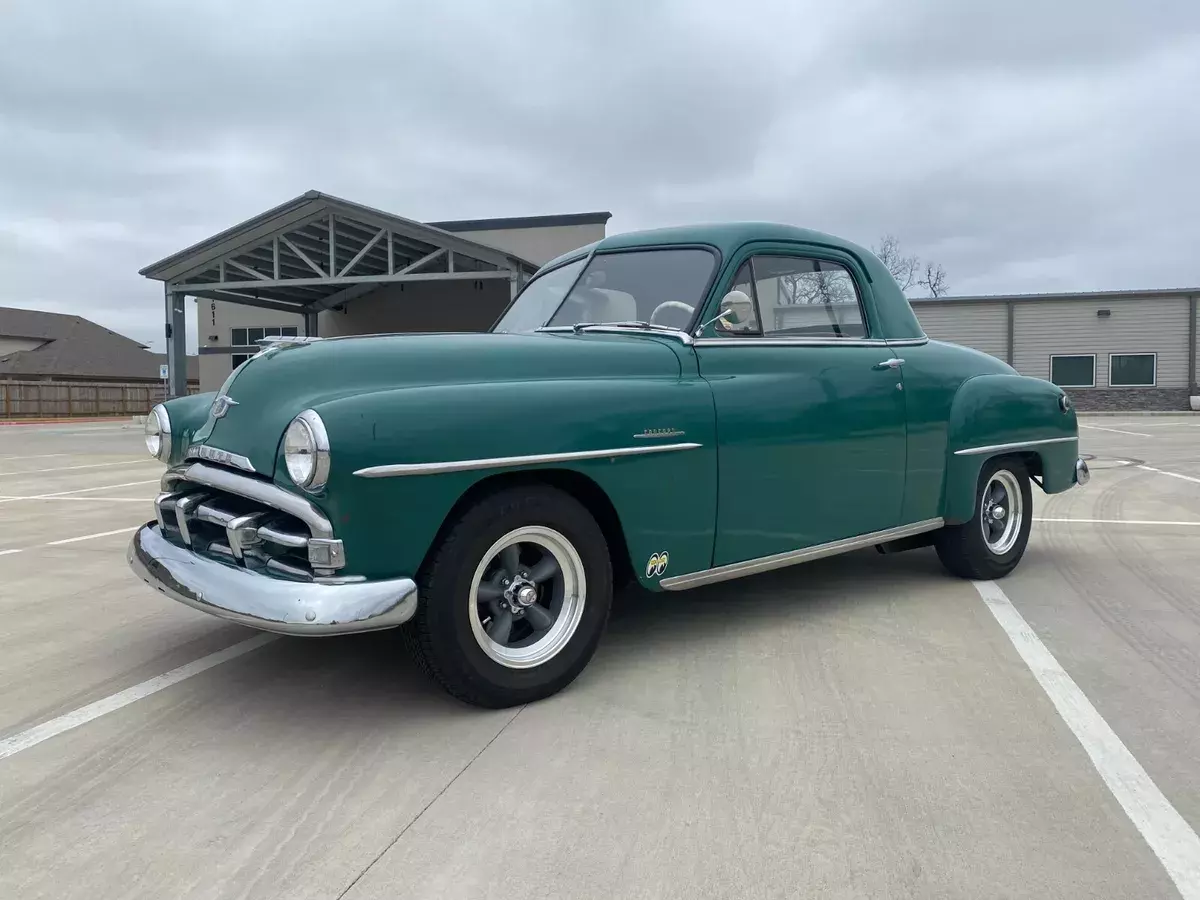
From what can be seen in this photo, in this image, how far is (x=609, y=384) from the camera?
330 centimetres

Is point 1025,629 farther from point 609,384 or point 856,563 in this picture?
point 609,384

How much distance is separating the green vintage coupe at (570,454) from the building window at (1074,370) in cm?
3135

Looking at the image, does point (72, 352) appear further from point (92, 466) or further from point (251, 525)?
point (251, 525)

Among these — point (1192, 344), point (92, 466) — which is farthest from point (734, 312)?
point (1192, 344)

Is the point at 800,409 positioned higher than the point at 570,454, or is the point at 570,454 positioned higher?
the point at 800,409

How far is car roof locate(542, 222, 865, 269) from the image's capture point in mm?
3969

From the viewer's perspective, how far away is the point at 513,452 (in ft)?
9.59

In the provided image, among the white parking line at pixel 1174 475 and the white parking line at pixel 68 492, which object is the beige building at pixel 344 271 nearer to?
the white parking line at pixel 68 492

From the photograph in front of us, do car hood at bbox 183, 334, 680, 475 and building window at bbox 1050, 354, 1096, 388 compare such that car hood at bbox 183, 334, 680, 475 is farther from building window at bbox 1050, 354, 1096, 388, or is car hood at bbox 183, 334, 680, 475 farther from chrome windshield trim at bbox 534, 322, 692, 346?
building window at bbox 1050, 354, 1096, 388

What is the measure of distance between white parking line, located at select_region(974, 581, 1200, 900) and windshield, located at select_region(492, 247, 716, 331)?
6.60 ft

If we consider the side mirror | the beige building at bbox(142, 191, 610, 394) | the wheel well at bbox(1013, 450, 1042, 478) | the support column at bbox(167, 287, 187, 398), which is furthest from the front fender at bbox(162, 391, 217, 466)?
the support column at bbox(167, 287, 187, 398)

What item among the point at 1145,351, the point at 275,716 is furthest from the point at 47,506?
the point at 1145,351

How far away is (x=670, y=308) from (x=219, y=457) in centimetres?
194

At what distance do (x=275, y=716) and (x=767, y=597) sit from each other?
2549 mm
